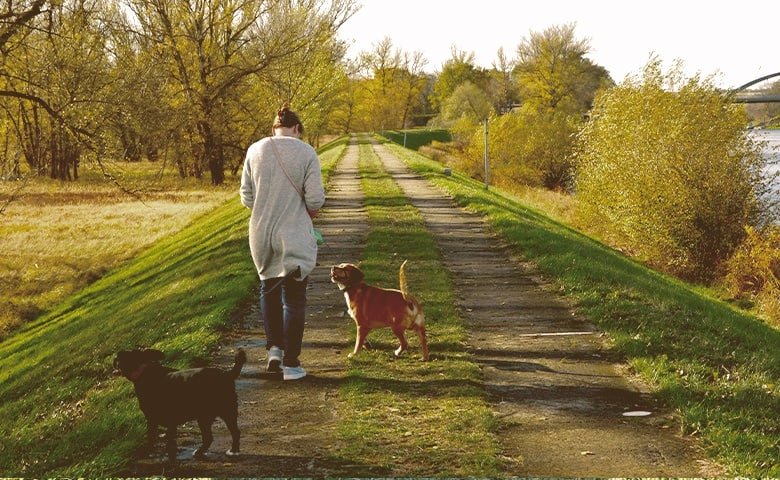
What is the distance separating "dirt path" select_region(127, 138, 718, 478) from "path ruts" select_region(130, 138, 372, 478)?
0.01 metres

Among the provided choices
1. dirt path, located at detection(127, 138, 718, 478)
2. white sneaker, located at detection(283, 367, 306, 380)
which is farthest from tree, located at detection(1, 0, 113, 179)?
white sneaker, located at detection(283, 367, 306, 380)

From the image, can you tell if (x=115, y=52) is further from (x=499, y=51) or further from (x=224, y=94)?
(x=499, y=51)

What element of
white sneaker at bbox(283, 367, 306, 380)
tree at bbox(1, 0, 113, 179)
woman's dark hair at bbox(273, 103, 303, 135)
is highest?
tree at bbox(1, 0, 113, 179)

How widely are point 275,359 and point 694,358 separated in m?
4.06

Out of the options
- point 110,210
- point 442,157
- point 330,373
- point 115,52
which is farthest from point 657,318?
point 442,157

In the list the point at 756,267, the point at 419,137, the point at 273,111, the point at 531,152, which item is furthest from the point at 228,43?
the point at 419,137

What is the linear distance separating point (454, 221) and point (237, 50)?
21992 mm

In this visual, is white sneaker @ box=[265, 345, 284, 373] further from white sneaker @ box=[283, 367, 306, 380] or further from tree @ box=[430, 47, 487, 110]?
tree @ box=[430, 47, 487, 110]

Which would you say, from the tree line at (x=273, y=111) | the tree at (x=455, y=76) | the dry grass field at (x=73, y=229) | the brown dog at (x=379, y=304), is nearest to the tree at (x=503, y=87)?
the tree at (x=455, y=76)

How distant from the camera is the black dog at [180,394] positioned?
15.4 ft

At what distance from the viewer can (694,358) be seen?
7.12m

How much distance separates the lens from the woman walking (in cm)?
600

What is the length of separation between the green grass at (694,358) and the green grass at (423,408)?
1579mm

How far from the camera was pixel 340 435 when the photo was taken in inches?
202
